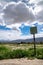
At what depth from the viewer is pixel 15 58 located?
13.8m

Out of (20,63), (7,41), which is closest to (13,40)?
(7,41)

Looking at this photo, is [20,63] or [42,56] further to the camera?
[42,56]

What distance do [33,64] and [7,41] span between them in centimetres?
784

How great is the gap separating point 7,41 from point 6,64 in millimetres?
7669

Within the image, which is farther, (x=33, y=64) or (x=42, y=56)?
(x=42, y=56)

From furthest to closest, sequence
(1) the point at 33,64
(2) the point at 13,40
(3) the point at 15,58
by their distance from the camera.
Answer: (2) the point at 13,40
(3) the point at 15,58
(1) the point at 33,64

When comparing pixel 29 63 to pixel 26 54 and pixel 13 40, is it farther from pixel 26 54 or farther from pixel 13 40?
pixel 13 40

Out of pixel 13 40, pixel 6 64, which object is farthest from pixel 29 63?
pixel 13 40

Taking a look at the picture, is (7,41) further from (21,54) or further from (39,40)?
(21,54)

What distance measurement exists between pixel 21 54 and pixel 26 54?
0.36 m

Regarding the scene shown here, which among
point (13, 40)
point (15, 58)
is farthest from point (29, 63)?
point (13, 40)

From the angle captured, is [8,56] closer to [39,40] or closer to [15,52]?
[15,52]

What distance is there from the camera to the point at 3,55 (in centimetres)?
1434

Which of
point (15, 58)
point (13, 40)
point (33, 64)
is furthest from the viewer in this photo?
point (13, 40)
